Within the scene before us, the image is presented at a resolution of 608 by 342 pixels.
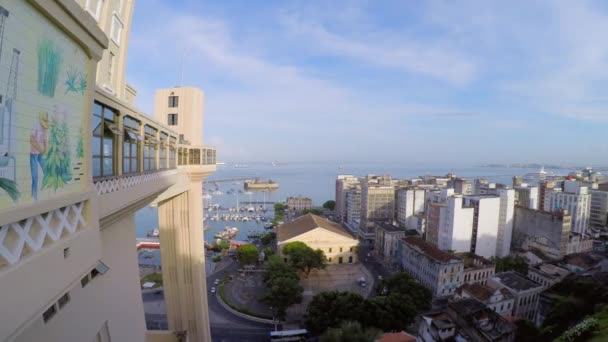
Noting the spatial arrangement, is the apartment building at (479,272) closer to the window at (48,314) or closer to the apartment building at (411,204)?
the apartment building at (411,204)

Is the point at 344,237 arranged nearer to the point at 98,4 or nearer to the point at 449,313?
the point at 449,313

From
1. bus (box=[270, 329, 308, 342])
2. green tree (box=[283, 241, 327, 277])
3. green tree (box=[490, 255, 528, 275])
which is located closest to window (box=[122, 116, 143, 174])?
bus (box=[270, 329, 308, 342])

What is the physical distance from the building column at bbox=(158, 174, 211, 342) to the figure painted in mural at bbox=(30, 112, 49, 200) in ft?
23.1

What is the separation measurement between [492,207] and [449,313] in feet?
46.7

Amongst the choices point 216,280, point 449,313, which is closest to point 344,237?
point 216,280

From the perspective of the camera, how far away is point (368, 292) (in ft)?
60.0

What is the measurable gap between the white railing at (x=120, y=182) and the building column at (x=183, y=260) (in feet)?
13.9

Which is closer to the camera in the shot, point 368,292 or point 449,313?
point 449,313

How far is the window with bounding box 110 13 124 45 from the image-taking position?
538 centimetres

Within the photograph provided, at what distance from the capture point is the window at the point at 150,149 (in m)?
4.87

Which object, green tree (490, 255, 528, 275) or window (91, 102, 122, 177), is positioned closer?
window (91, 102, 122, 177)

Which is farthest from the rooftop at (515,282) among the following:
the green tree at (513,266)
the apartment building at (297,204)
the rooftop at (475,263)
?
the apartment building at (297,204)

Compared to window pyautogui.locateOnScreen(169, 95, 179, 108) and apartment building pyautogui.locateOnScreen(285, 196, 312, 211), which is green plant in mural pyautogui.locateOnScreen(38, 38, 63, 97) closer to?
window pyautogui.locateOnScreen(169, 95, 179, 108)

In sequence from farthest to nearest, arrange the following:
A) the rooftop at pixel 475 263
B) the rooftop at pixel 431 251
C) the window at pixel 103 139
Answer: the rooftop at pixel 475 263
the rooftop at pixel 431 251
the window at pixel 103 139
